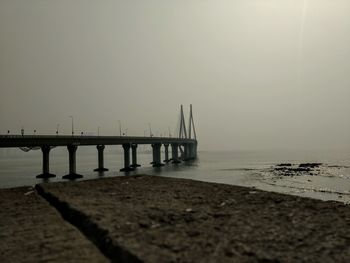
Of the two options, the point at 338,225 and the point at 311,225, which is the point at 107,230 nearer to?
the point at 311,225

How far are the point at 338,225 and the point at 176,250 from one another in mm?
5022

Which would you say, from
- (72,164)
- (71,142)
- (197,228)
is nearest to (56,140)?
(71,142)

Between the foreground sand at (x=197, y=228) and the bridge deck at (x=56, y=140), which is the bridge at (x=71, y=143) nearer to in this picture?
the bridge deck at (x=56, y=140)

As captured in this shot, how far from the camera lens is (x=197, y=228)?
9.32 metres

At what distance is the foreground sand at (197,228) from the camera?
7301 mm

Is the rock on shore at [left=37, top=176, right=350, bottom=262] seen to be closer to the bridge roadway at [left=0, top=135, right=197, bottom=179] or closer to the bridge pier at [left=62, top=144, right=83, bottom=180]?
the bridge roadway at [left=0, top=135, right=197, bottom=179]

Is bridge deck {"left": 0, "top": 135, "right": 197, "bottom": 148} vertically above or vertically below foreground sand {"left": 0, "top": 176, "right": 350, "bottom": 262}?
above

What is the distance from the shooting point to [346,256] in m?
7.32

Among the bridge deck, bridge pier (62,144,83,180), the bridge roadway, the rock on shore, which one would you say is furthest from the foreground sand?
bridge pier (62,144,83,180)

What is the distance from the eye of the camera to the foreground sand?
287 inches

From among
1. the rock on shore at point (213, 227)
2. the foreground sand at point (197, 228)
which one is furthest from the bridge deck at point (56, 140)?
the rock on shore at point (213, 227)

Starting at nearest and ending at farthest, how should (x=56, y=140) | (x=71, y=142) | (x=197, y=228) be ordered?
(x=197, y=228) < (x=56, y=140) < (x=71, y=142)

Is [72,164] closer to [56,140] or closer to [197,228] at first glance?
[56,140]

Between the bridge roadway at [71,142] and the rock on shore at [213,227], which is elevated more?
the bridge roadway at [71,142]
